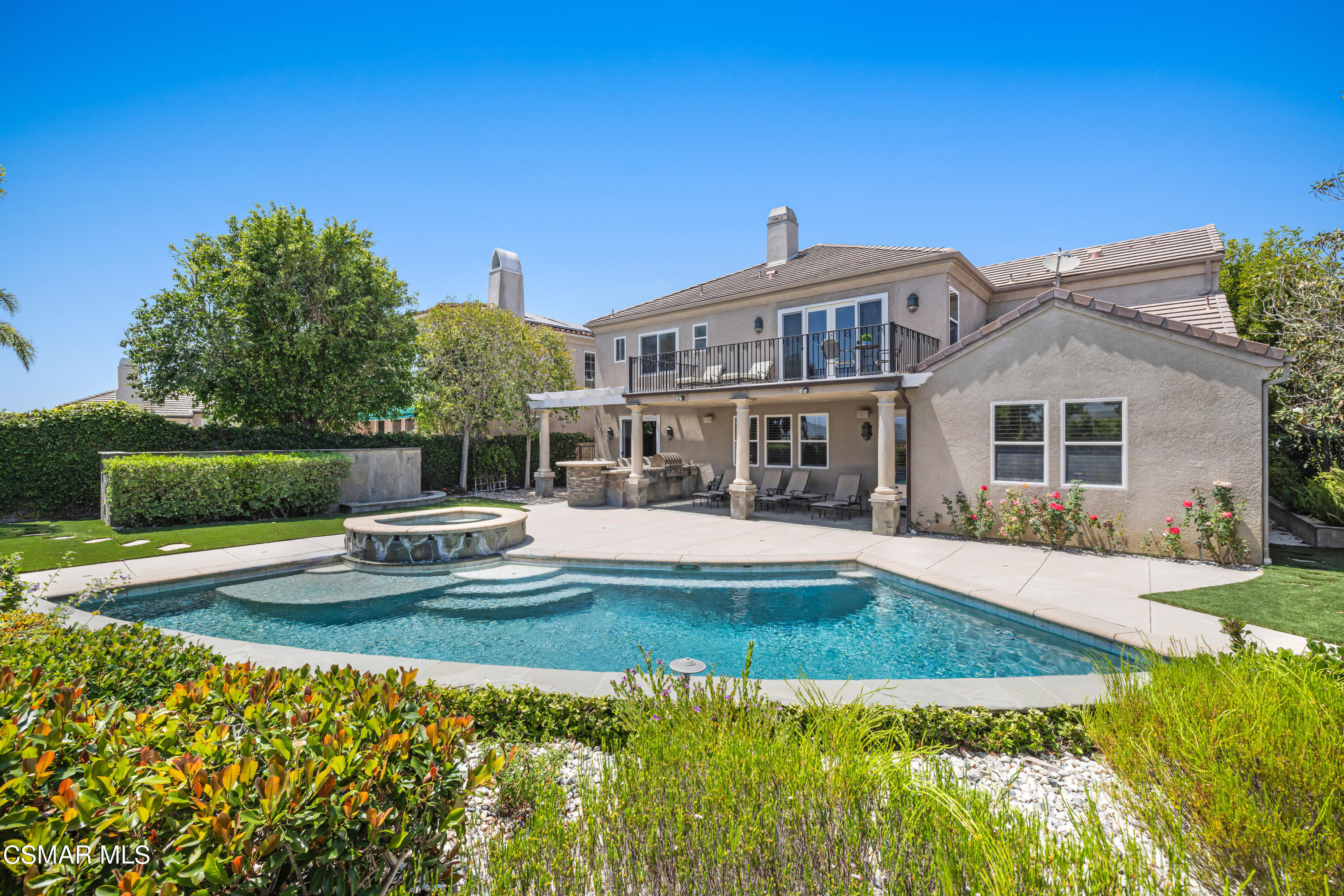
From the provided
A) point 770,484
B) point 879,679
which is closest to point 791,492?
point 770,484

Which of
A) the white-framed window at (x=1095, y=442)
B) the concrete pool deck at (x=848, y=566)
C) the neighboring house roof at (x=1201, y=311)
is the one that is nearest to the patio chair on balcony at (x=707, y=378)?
the concrete pool deck at (x=848, y=566)

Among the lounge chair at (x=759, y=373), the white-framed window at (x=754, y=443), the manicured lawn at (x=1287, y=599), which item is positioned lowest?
the manicured lawn at (x=1287, y=599)

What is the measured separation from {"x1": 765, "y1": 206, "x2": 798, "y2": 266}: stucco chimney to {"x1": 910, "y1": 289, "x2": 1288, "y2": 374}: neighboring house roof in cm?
838

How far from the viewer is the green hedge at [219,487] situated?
12852mm

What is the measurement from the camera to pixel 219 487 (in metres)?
13.8

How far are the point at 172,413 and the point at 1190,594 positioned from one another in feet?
111

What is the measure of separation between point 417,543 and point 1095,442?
1304 cm

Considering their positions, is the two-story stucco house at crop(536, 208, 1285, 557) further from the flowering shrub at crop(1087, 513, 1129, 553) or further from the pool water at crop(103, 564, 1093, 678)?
the pool water at crop(103, 564, 1093, 678)

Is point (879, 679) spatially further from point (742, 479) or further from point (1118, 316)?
point (742, 479)

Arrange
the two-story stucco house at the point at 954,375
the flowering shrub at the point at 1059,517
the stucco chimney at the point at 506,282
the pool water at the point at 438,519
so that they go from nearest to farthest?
1. the two-story stucco house at the point at 954,375
2. the flowering shrub at the point at 1059,517
3. the pool water at the point at 438,519
4. the stucco chimney at the point at 506,282

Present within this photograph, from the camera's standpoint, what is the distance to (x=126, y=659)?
3361 mm

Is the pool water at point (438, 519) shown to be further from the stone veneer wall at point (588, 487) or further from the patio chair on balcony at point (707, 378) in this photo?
the patio chair on balcony at point (707, 378)

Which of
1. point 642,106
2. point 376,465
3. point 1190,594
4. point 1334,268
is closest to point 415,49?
point 642,106

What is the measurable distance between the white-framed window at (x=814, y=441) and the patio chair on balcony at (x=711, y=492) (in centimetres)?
257
